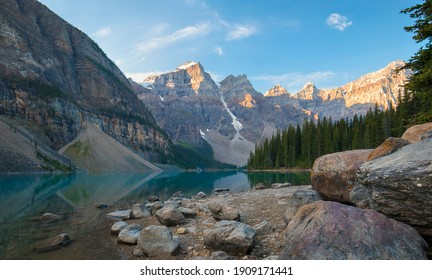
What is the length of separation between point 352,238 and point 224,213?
438 inches

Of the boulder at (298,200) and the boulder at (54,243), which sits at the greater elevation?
the boulder at (298,200)

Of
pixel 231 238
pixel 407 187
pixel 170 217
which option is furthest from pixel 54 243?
pixel 407 187

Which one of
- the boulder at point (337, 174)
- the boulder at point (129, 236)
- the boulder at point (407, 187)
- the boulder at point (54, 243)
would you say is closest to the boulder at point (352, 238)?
the boulder at point (407, 187)

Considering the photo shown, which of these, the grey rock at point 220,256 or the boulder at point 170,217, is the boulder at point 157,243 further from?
the boulder at point 170,217

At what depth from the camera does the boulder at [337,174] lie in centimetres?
1463

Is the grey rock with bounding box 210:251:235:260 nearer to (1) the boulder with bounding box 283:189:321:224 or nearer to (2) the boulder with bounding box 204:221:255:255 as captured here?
(2) the boulder with bounding box 204:221:255:255

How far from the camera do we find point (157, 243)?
13.1 meters

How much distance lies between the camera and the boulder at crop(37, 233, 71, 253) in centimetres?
1474

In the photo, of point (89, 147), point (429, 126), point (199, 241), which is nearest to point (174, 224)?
point (199, 241)

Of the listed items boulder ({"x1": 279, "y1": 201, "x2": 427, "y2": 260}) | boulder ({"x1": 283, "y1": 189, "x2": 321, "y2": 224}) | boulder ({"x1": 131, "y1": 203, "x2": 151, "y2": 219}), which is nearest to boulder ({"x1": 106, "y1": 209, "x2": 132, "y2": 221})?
boulder ({"x1": 131, "y1": 203, "x2": 151, "y2": 219})

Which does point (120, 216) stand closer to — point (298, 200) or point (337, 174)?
point (298, 200)

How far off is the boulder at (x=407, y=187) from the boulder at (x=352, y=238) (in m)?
0.67

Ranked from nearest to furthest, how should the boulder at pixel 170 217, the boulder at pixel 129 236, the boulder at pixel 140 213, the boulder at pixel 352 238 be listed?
1. the boulder at pixel 352 238
2. the boulder at pixel 129 236
3. the boulder at pixel 170 217
4. the boulder at pixel 140 213

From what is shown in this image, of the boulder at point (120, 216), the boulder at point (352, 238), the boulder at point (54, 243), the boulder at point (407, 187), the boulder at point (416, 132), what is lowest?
the boulder at point (120, 216)
